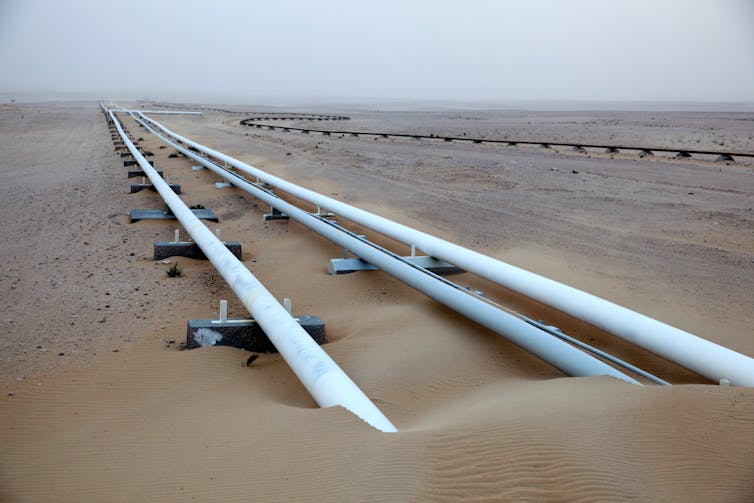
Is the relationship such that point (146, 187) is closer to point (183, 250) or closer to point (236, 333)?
point (183, 250)

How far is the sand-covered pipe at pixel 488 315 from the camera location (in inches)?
160

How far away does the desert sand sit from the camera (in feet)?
9.00

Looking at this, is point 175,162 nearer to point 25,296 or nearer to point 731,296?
point 25,296

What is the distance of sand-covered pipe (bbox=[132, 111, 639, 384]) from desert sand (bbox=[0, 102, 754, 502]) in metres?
0.15

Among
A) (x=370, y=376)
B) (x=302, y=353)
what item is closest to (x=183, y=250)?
(x=370, y=376)

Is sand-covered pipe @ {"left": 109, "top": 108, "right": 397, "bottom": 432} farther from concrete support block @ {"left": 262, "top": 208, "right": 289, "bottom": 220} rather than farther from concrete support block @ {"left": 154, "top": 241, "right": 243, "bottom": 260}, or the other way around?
concrete support block @ {"left": 262, "top": 208, "right": 289, "bottom": 220}

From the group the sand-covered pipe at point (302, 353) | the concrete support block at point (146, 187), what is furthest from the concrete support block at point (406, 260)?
the concrete support block at point (146, 187)

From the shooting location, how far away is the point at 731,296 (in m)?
5.96

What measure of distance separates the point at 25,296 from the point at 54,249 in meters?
1.88

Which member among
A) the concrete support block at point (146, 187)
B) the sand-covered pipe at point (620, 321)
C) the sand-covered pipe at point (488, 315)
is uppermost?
the sand-covered pipe at point (620, 321)

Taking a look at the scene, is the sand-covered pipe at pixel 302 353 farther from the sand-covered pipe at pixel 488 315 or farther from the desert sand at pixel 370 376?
the sand-covered pipe at pixel 488 315

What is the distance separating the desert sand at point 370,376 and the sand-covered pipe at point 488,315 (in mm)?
146

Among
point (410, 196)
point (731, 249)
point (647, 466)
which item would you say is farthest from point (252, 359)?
point (410, 196)

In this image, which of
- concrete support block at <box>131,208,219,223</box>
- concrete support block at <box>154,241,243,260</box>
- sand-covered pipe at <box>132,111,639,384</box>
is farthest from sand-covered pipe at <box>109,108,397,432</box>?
concrete support block at <box>131,208,219,223</box>
